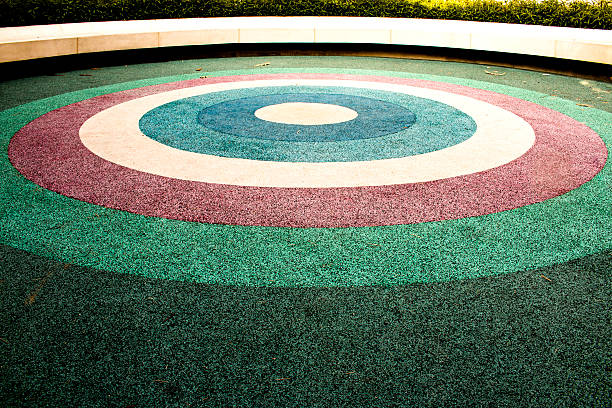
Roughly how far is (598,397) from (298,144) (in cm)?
448

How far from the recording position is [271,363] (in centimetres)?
272

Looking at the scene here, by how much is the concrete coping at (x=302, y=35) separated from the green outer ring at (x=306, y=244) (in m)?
6.50

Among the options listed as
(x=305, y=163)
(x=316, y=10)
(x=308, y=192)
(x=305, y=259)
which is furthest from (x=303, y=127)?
(x=316, y=10)

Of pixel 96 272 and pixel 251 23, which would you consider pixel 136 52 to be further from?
pixel 96 272

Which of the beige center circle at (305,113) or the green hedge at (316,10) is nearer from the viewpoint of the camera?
the beige center circle at (305,113)

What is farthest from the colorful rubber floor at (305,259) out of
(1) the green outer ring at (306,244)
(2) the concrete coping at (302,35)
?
(2) the concrete coping at (302,35)

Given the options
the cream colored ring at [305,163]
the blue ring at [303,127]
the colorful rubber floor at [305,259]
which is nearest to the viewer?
the colorful rubber floor at [305,259]

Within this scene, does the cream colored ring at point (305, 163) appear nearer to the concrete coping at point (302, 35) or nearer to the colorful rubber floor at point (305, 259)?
the colorful rubber floor at point (305, 259)

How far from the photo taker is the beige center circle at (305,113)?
7.41 m

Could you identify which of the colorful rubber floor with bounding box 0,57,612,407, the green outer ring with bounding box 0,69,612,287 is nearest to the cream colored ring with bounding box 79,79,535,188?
the colorful rubber floor with bounding box 0,57,612,407

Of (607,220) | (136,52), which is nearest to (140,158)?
(607,220)

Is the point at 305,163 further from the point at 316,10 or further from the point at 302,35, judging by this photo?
the point at 316,10

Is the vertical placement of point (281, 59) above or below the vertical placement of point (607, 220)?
above

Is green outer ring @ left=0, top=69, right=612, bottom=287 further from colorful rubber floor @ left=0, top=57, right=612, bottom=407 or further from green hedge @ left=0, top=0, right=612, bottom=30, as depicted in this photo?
green hedge @ left=0, top=0, right=612, bottom=30
